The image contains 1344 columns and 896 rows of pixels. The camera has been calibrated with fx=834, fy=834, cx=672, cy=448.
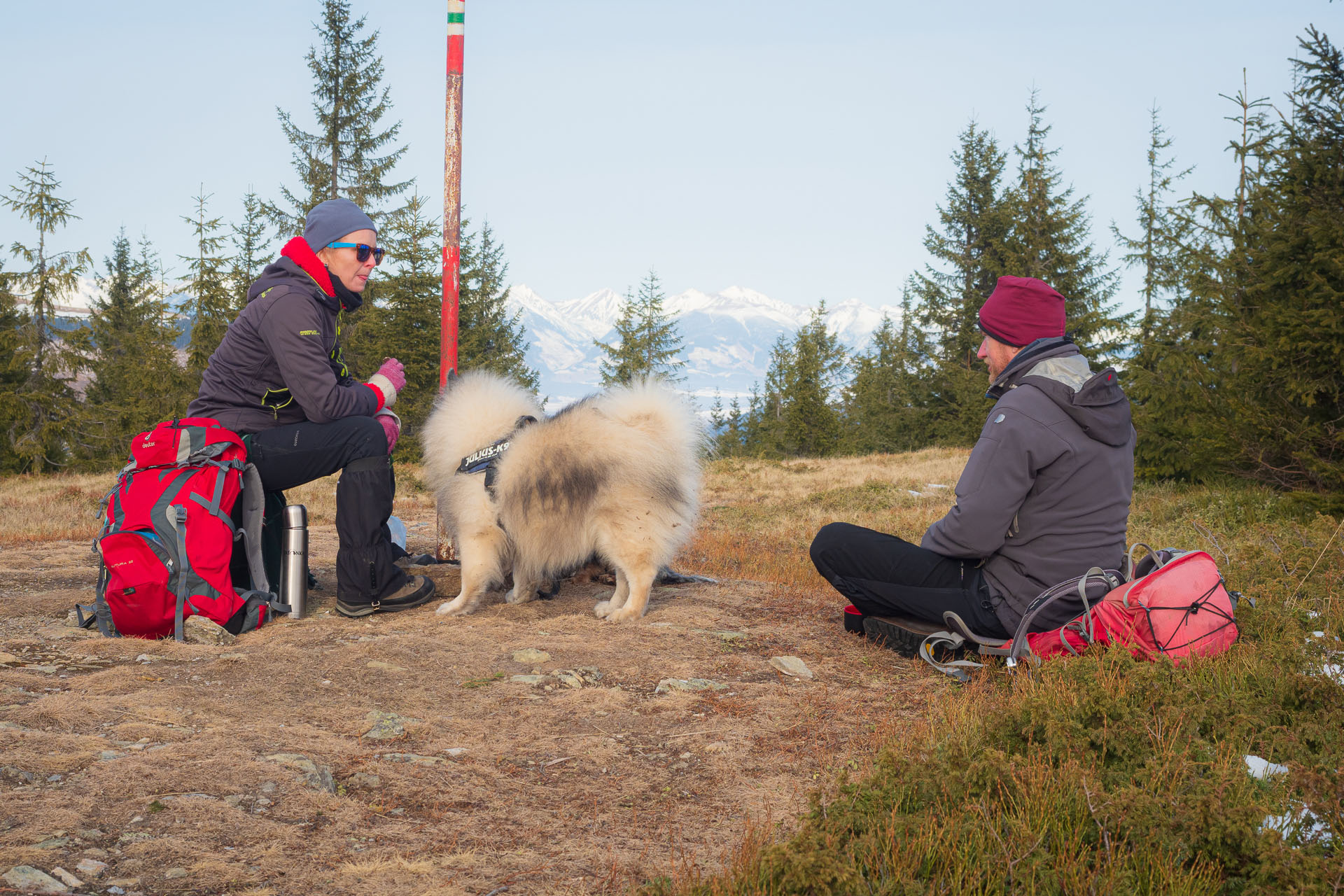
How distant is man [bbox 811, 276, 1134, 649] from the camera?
134 inches

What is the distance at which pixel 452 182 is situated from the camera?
5.90 meters

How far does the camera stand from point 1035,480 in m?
3.47

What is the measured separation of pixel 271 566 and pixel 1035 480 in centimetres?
410

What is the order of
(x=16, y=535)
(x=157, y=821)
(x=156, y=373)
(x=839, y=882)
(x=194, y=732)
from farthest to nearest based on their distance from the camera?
(x=156, y=373) < (x=16, y=535) < (x=194, y=732) < (x=157, y=821) < (x=839, y=882)

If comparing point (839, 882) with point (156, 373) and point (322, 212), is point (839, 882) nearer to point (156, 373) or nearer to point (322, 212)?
point (322, 212)

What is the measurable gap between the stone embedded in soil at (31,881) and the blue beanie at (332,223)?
135 inches

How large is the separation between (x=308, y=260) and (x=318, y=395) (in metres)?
0.75

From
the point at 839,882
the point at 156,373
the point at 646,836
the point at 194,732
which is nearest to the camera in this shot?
the point at 839,882

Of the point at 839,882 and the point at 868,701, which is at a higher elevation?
the point at 839,882

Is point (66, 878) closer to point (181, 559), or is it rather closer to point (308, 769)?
point (308, 769)

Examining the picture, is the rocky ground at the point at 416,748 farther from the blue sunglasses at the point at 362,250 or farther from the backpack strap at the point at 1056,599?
the blue sunglasses at the point at 362,250

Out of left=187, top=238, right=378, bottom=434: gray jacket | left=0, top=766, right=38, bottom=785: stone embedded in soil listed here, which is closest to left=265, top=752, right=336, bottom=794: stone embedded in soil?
left=0, top=766, right=38, bottom=785: stone embedded in soil

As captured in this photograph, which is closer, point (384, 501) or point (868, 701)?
point (868, 701)

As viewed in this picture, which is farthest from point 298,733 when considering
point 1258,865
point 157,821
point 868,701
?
point 1258,865
